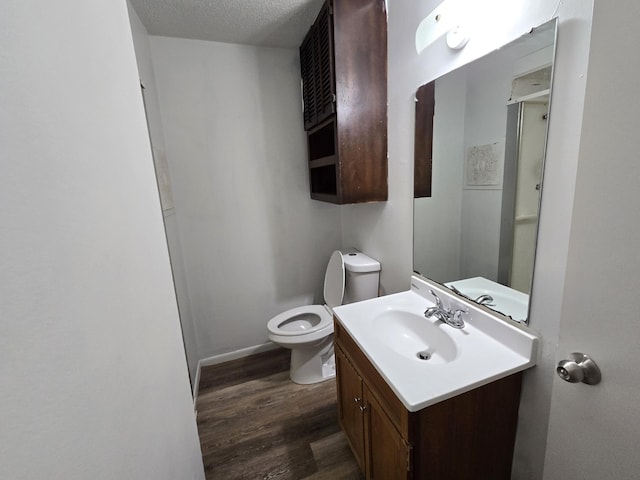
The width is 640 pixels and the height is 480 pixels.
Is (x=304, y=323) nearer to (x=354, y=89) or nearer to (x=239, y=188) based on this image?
(x=239, y=188)

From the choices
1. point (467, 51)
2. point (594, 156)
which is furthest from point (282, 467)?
point (467, 51)

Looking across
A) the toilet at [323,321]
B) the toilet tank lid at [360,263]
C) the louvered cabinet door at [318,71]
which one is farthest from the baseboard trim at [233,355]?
the louvered cabinet door at [318,71]

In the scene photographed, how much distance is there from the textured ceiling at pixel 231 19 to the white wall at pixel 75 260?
3.36 feet

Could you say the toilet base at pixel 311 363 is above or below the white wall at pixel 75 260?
below

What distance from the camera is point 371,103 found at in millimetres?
1499

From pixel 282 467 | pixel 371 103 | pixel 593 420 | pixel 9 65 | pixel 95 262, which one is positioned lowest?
pixel 282 467

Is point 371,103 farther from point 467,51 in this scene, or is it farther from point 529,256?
point 529,256

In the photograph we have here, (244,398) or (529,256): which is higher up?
(529,256)

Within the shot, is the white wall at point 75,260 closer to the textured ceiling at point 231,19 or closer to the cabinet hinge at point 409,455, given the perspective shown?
the cabinet hinge at point 409,455

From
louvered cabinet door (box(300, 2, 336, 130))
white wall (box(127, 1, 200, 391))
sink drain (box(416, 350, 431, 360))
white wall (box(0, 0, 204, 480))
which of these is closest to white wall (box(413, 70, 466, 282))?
sink drain (box(416, 350, 431, 360))

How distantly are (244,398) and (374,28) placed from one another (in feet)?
7.89

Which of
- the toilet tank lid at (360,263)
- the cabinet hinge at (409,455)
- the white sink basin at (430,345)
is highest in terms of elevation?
the toilet tank lid at (360,263)

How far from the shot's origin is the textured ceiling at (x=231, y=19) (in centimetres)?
149

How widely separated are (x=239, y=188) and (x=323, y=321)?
1.19 meters
